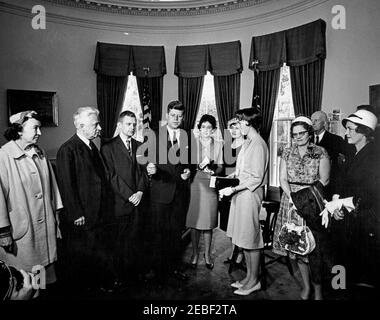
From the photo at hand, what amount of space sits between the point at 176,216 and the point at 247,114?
101 centimetres

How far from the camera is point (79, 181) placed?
1.77 m

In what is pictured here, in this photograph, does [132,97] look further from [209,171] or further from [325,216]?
[325,216]

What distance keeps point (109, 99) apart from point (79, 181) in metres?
2.74

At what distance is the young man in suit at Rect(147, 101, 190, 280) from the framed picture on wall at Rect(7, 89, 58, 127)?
5.82 ft

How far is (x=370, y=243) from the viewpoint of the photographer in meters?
1.91

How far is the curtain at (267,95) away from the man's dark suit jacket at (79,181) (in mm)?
2653

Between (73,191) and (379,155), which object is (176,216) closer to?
(73,191)

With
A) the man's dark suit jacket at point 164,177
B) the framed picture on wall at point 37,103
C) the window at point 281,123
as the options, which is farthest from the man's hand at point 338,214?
the framed picture on wall at point 37,103

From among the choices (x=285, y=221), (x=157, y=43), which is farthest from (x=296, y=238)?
(x=157, y=43)

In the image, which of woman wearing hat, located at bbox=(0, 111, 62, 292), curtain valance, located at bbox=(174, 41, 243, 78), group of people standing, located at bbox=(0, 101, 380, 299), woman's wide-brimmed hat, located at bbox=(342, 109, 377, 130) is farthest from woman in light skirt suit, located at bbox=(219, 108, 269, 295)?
curtain valance, located at bbox=(174, 41, 243, 78)

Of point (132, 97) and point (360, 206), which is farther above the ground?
point (132, 97)

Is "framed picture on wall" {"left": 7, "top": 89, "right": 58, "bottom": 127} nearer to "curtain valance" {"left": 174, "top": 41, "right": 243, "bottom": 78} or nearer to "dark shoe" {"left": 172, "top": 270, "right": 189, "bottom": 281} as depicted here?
"curtain valance" {"left": 174, "top": 41, "right": 243, "bottom": 78}

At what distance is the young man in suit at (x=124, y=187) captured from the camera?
6.47 ft

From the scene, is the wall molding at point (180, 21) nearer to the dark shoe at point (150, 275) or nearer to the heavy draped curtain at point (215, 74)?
the heavy draped curtain at point (215, 74)
